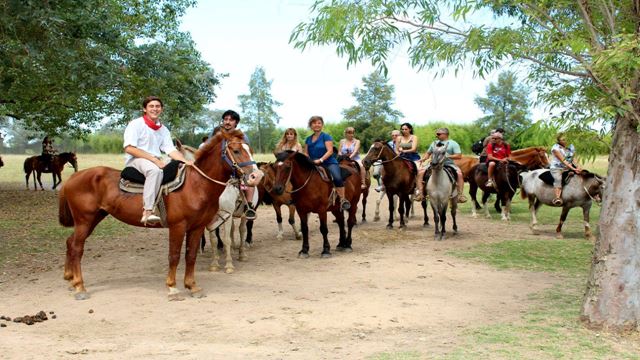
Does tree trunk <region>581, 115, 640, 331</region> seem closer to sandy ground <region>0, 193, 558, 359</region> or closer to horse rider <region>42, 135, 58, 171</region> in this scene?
sandy ground <region>0, 193, 558, 359</region>

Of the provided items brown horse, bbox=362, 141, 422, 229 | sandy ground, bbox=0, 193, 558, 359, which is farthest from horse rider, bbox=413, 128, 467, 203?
sandy ground, bbox=0, 193, 558, 359

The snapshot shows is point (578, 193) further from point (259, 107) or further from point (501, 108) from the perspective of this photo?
point (259, 107)

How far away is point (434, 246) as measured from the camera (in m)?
12.3

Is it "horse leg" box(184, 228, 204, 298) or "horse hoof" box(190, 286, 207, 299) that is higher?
"horse leg" box(184, 228, 204, 298)

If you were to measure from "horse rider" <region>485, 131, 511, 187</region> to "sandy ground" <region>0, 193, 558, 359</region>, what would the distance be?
238 inches

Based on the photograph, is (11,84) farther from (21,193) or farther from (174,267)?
(174,267)

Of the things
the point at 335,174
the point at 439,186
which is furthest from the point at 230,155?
the point at 439,186

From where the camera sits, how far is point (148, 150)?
26.4 feet

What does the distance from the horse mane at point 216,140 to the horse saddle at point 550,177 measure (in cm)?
802

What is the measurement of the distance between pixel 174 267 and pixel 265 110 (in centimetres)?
6714

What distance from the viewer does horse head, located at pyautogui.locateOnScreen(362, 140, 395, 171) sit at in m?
13.6

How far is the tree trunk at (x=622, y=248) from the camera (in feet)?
21.6

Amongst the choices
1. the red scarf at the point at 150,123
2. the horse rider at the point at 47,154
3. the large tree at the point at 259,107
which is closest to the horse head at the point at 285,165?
the red scarf at the point at 150,123

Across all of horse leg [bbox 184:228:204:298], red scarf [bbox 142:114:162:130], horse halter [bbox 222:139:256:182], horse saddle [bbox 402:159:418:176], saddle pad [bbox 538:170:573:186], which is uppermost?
red scarf [bbox 142:114:162:130]
